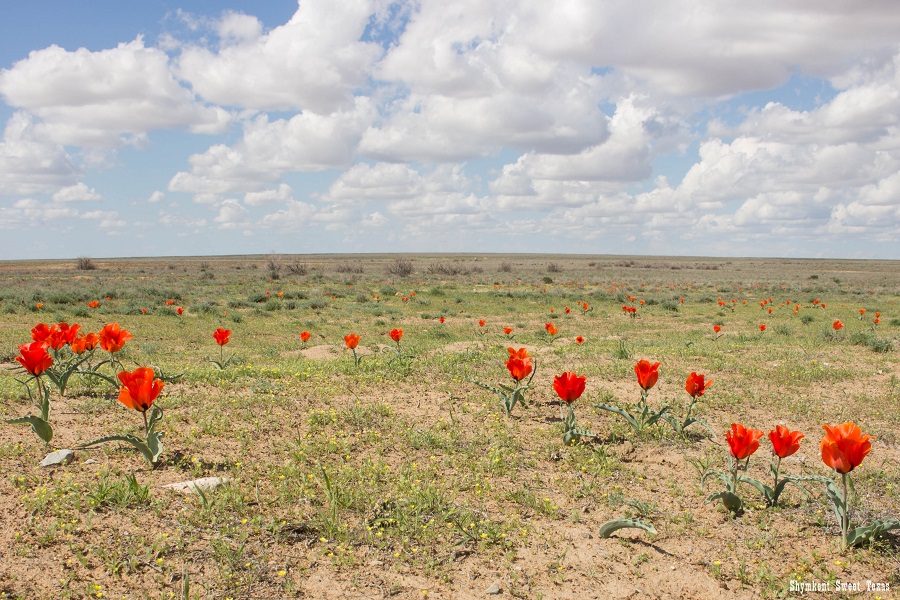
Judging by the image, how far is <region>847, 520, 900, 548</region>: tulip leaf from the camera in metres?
3.35

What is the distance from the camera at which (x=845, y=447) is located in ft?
10.4

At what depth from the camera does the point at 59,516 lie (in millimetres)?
3352

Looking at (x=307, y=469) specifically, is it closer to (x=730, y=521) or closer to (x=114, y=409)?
(x=114, y=409)

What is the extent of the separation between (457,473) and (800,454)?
10.2ft

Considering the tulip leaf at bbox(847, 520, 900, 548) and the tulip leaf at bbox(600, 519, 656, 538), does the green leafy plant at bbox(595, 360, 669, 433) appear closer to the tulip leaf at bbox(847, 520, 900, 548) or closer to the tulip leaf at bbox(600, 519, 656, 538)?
the tulip leaf at bbox(600, 519, 656, 538)

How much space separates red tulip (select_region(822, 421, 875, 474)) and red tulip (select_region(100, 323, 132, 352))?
530 centimetres

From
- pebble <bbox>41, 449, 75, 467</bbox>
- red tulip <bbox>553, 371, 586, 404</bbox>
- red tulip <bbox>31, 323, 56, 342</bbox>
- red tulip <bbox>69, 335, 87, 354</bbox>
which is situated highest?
red tulip <bbox>31, 323, 56, 342</bbox>

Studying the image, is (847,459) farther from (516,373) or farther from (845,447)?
(516,373)

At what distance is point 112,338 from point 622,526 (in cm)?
455

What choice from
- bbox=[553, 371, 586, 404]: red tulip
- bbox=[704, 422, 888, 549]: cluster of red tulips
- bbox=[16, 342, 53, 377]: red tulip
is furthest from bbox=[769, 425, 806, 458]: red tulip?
bbox=[16, 342, 53, 377]: red tulip

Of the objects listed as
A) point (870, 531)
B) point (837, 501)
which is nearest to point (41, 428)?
point (837, 501)

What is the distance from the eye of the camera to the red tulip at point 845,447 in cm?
316

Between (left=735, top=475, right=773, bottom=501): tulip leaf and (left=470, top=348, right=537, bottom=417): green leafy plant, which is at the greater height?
(left=470, top=348, right=537, bottom=417): green leafy plant

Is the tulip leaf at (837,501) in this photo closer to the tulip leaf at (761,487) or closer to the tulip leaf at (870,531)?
the tulip leaf at (870,531)
